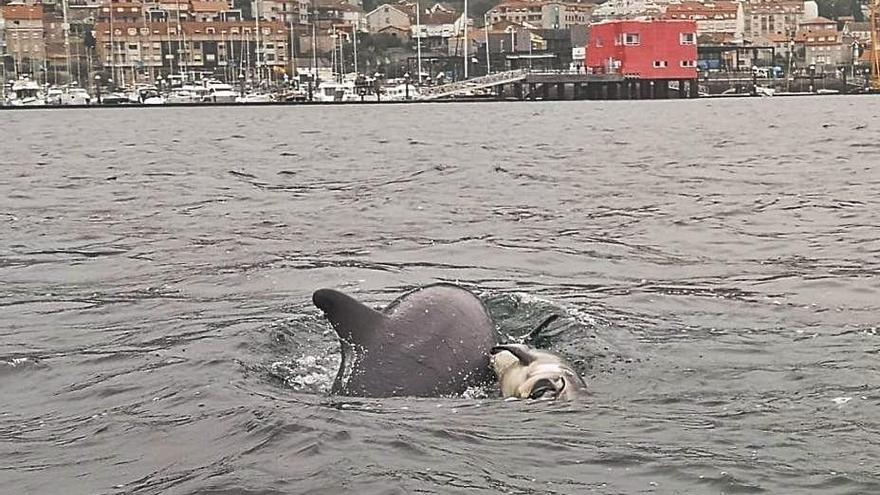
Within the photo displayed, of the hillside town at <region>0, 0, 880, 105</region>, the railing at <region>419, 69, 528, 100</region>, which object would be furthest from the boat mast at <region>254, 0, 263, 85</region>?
the railing at <region>419, 69, 528, 100</region>

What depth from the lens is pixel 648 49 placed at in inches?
5261

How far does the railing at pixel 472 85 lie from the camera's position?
463 ft

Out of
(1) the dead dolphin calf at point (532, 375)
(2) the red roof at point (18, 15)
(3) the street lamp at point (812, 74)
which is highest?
(2) the red roof at point (18, 15)

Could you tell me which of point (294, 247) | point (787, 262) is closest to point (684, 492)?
point (787, 262)

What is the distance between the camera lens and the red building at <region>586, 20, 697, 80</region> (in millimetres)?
133250

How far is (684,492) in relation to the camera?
7461mm

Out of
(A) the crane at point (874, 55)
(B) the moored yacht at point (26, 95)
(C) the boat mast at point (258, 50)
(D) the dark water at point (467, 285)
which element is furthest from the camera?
(C) the boat mast at point (258, 50)

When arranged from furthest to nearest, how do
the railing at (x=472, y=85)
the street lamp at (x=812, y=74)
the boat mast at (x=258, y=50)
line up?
the boat mast at (x=258, y=50) < the street lamp at (x=812, y=74) < the railing at (x=472, y=85)

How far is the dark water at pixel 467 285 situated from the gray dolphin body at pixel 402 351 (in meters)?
0.20

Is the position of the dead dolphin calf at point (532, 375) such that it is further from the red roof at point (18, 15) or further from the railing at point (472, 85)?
the red roof at point (18, 15)

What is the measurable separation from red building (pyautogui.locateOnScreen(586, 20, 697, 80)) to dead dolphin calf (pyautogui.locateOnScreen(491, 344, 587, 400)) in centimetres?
12626

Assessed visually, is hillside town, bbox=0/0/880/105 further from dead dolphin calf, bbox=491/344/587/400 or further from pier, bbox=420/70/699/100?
dead dolphin calf, bbox=491/344/587/400

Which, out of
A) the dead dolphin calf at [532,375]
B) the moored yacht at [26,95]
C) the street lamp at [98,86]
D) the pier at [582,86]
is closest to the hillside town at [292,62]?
the moored yacht at [26,95]

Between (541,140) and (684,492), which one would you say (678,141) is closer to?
(541,140)
